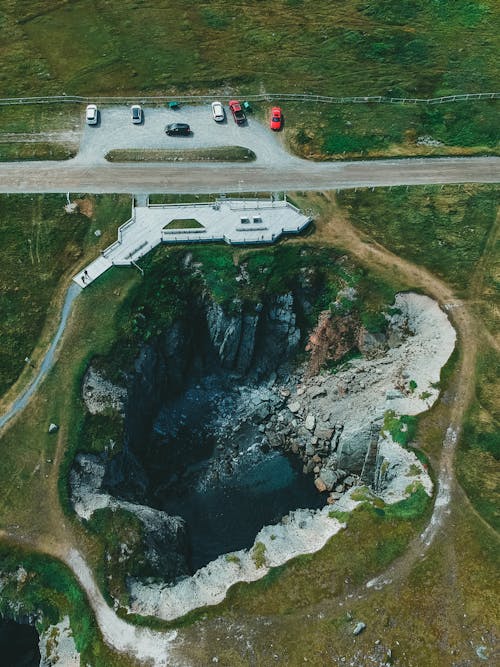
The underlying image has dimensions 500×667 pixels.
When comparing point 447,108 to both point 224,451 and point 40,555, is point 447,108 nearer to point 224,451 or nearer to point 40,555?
point 224,451

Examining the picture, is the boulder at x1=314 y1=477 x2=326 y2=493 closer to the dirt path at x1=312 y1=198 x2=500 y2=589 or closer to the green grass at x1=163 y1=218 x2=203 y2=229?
the dirt path at x1=312 y1=198 x2=500 y2=589

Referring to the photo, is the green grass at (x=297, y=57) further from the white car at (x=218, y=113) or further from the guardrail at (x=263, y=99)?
the white car at (x=218, y=113)

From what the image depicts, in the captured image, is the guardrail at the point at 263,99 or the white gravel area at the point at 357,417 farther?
the guardrail at the point at 263,99

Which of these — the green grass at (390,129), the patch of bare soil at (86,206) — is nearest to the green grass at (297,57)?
the green grass at (390,129)

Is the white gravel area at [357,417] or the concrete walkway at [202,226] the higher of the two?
the concrete walkway at [202,226]

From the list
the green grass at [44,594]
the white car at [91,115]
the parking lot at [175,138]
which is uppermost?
the white car at [91,115]

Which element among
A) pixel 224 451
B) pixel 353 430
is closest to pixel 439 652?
pixel 353 430

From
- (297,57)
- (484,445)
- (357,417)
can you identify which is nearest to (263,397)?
(357,417)
